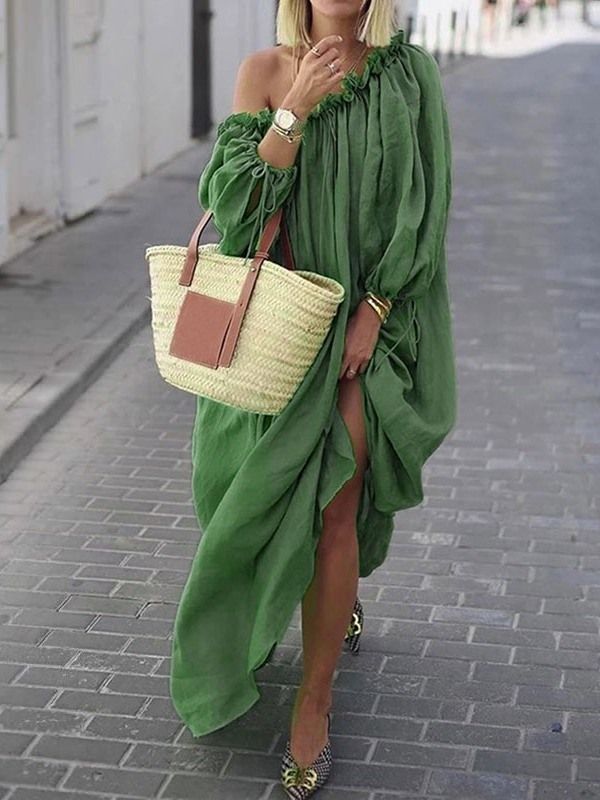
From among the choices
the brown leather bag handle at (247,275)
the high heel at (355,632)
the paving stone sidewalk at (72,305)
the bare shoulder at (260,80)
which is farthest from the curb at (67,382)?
the bare shoulder at (260,80)

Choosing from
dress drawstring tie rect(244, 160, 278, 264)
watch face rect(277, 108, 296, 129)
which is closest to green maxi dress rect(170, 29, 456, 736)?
dress drawstring tie rect(244, 160, 278, 264)

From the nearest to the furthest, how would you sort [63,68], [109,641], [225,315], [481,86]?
[225,315] → [109,641] → [63,68] → [481,86]

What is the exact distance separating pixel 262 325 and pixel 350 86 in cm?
58

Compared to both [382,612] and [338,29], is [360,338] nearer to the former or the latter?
[338,29]

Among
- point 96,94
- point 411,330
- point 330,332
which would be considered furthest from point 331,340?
point 96,94

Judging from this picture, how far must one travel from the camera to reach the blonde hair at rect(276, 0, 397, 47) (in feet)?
12.6

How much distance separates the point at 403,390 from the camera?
4.02 m

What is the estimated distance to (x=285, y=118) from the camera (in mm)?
3746

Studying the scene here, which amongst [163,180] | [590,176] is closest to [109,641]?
[163,180]

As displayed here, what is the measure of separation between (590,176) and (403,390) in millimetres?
11579

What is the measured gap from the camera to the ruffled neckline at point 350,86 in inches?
152

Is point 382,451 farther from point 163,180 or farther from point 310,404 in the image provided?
point 163,180

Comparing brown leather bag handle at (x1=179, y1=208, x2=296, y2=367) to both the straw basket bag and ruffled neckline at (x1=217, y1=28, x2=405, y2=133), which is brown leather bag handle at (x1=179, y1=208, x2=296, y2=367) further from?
ruffled neckline at (x1=217, y1=28, x2=405, y2=133)

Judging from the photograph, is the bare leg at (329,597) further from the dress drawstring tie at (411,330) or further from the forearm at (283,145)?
the forearm at (283,145)
